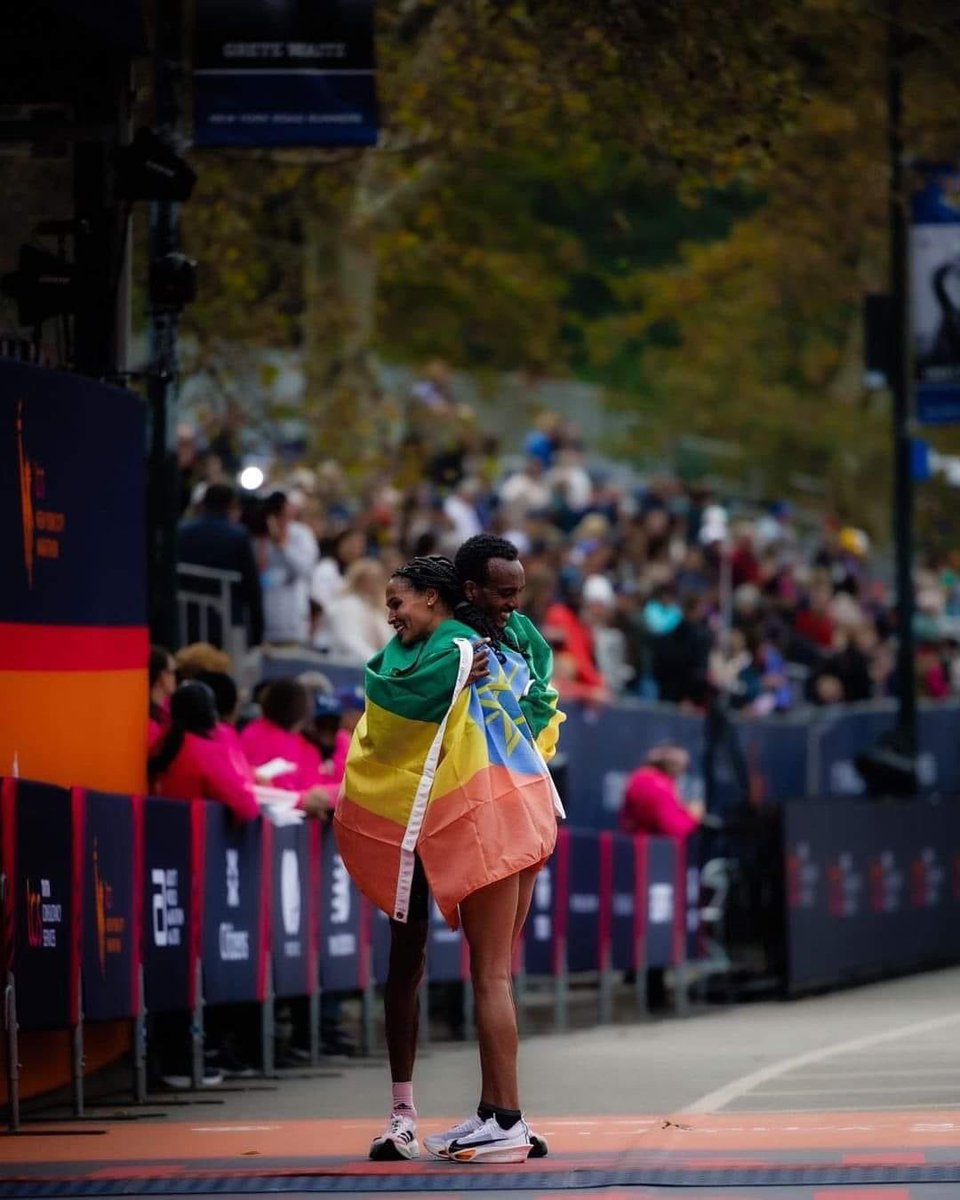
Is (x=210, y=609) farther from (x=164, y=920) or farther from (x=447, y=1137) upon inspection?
(x=447, y=1137)

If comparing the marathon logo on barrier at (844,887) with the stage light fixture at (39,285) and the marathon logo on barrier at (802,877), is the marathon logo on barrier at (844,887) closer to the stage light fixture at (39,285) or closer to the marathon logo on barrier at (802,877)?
the marathon logo on barrier at (802,877)

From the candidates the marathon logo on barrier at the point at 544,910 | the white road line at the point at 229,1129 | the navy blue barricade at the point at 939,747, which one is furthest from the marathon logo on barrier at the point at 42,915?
the navy blue barricade at the point at 939,747

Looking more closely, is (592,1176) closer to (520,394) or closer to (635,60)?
(635,60)

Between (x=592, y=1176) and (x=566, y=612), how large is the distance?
14.9 metres

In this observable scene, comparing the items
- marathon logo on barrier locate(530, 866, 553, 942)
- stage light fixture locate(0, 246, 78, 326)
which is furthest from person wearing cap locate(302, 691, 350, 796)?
stage light fixture locate(0, 246, 78, 326)

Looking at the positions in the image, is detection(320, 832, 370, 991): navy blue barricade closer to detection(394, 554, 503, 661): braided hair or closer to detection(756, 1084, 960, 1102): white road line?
detection(756, 1084, 960, 1102): white road line

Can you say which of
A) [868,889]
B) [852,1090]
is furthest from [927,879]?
[852,1090]

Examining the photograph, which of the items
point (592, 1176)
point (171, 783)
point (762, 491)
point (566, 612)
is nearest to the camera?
point (592, 1176)

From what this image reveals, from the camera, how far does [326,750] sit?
52.8 feet

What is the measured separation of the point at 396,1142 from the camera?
9844mm

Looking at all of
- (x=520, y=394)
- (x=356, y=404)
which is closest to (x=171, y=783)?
(x=356, y=404)

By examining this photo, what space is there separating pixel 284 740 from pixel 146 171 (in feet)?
9.98

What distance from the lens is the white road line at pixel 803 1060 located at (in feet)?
38.8

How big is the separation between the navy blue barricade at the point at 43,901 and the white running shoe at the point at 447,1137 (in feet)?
6.41
